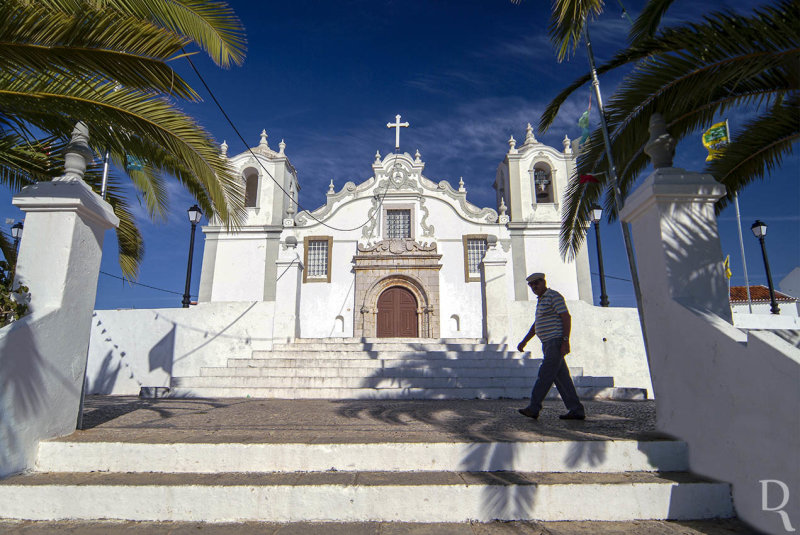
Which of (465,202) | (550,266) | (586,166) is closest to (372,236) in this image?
(465,202)

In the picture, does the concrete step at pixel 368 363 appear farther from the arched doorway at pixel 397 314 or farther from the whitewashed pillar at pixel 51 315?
the arched doorway at pixel 397 314

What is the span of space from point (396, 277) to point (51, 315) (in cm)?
1245

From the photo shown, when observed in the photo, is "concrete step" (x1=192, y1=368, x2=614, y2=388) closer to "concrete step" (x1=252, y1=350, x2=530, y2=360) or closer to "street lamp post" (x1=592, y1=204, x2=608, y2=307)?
"concrete step" (x1=252, y1=350, x2=530, y2=360)

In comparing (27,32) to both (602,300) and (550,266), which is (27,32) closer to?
(602,300)

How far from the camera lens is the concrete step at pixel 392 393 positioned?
283 inches

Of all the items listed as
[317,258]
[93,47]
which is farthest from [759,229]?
[93,47]

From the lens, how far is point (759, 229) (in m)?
12.7

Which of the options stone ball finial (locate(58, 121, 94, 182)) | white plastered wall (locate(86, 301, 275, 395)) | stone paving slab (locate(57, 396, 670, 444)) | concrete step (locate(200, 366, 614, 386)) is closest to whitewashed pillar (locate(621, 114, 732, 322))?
stone paving slab (locate(57, 396, 670, 444))

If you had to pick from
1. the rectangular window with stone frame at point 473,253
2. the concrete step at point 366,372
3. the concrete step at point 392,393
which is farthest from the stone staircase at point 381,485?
the rectangular window with stone frame at point 473,253

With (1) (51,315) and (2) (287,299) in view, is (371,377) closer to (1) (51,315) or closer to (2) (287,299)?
(2) (287,299)

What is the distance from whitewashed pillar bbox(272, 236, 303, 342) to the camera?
10.4 meters

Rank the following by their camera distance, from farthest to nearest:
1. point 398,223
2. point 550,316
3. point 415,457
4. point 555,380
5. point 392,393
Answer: point 398,223 < point 392,393 < point 550,316 < point 555,380 < point 415,457

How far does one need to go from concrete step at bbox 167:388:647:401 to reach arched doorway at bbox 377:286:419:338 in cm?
783

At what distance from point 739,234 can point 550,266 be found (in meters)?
8.85
